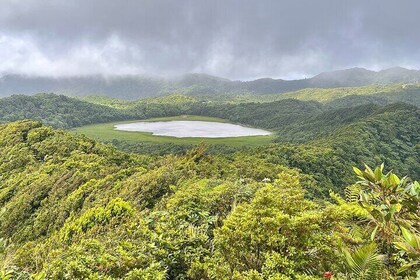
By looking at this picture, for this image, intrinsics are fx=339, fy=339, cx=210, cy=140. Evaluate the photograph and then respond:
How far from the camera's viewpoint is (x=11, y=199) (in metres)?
34.8

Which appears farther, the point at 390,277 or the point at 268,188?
the point at 268,188

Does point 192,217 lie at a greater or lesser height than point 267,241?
lesser

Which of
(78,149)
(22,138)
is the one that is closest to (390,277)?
(78,149)

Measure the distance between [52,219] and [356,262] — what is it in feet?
84.8

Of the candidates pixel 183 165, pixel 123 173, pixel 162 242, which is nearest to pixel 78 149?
pixel 123 173

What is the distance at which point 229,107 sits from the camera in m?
199

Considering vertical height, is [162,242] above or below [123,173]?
above

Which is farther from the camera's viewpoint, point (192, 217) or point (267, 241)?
point (192, 217)

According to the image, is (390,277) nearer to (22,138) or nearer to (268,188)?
(268,188)

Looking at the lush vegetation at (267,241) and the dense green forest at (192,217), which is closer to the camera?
the lush vegetation at (267,241)

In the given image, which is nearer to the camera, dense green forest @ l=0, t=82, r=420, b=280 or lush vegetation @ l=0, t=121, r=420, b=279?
lush vegetation @ l=0, t=121, r=420, b=279

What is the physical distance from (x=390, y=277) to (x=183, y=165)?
23150mm

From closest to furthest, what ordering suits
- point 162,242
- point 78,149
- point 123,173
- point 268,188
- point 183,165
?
1. point 268,188
2. point 162,242
3. point 183,165
4. point 123,173
5. point 78,149

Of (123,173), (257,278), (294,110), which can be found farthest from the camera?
(294,110)
